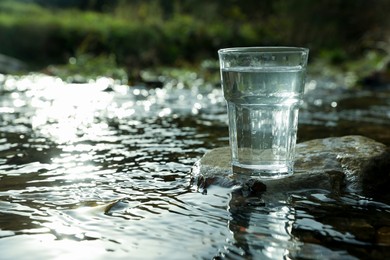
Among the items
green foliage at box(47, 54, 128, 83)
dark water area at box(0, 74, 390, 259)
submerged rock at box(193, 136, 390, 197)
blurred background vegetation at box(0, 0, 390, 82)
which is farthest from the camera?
blurred background vegetation at box(0, 0, 390, 82)

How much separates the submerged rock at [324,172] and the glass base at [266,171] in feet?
0.13

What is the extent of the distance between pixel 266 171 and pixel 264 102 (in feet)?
0.94

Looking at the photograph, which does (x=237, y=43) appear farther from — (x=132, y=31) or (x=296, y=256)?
(x=296, y=256)

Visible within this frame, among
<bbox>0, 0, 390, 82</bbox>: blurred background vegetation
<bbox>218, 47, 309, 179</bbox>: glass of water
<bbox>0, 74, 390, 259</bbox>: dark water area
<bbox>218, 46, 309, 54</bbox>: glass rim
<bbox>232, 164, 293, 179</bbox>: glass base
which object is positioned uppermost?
<bbox>0, 0, 390, 82</bbox>: blurred background vegetation

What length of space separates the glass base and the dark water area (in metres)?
0.14

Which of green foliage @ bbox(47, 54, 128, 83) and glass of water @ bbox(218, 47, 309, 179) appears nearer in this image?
glass of water @ bbox(218, 47, 309, 179)

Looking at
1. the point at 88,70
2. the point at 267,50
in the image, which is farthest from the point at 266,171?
the point at 88,70

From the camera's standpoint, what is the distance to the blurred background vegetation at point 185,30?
14.4m

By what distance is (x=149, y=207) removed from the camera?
2.16 metres

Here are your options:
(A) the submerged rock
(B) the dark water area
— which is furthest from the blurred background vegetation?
(A) the submerged rock

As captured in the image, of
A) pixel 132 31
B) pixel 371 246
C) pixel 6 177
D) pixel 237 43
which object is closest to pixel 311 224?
pixel 371 246

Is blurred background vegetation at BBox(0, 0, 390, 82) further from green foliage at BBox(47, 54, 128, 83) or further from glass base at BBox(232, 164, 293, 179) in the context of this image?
glass base at BBox(232, 164, 293, 179)

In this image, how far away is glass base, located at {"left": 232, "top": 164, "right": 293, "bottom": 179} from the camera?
2.42 meters

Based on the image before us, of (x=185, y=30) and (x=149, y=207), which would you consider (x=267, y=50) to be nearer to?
(x=149, y=207)
